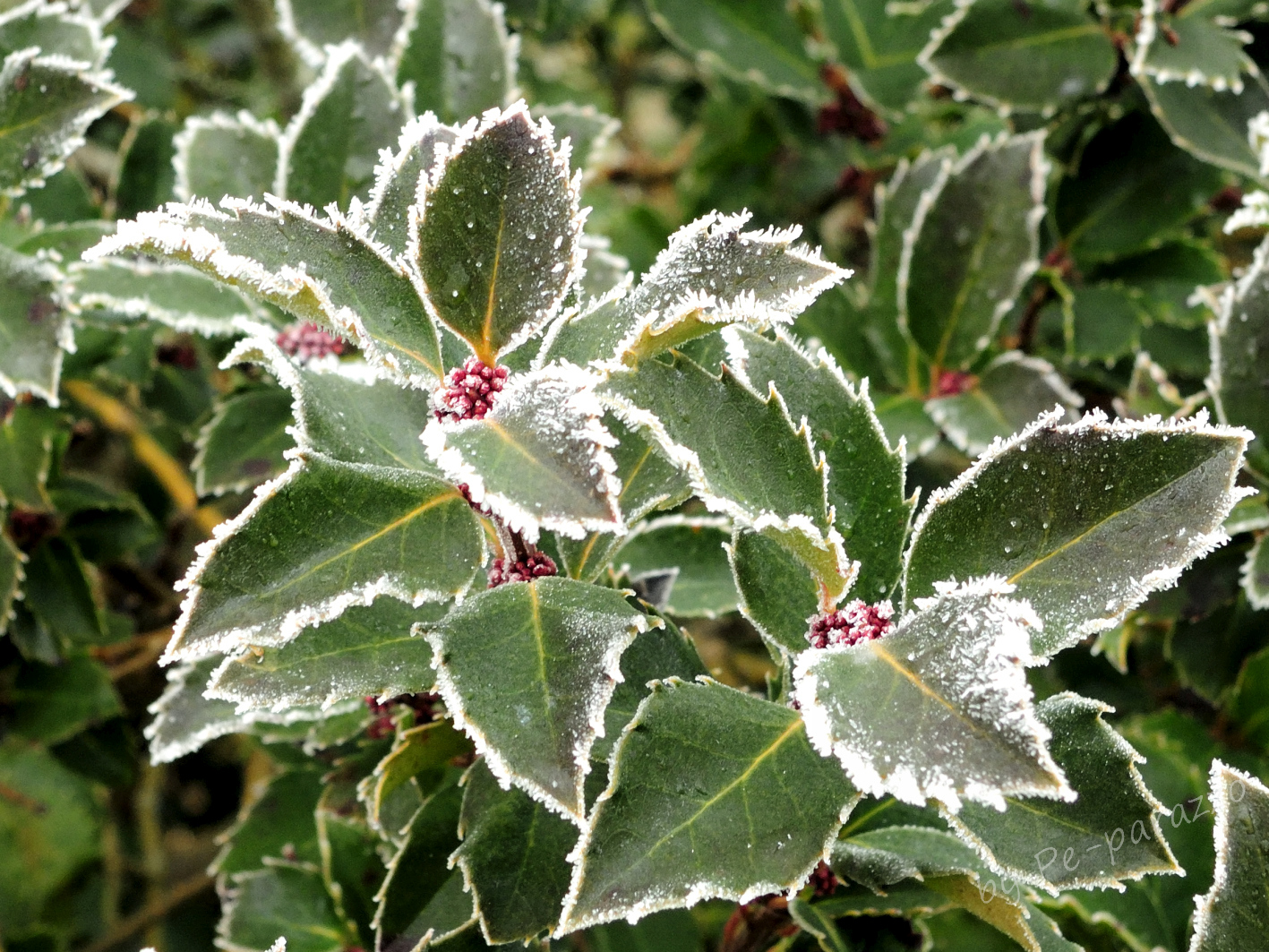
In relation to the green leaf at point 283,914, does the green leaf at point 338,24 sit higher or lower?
higher

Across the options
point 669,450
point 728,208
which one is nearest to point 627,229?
point 728,208

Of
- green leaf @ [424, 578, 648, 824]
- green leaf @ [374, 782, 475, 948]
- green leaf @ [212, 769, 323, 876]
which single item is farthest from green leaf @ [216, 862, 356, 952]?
green leaf @ [424, 578, 648, 824]

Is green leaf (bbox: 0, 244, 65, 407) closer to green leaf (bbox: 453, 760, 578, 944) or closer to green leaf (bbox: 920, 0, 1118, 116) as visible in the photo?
green leaf (bbox: 453, 760, 578, 944)

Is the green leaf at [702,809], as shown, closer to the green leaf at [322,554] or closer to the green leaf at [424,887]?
the green leaf at [322,554]

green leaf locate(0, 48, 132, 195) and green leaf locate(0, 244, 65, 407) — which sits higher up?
green leaf locate(0, 48, 132, 195)

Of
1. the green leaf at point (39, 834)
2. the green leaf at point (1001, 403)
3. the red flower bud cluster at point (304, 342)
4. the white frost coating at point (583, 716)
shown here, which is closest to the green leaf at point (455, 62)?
the red flower bud cluster at point (304, 342)

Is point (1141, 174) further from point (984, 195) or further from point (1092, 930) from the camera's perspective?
point (1092, 930)
